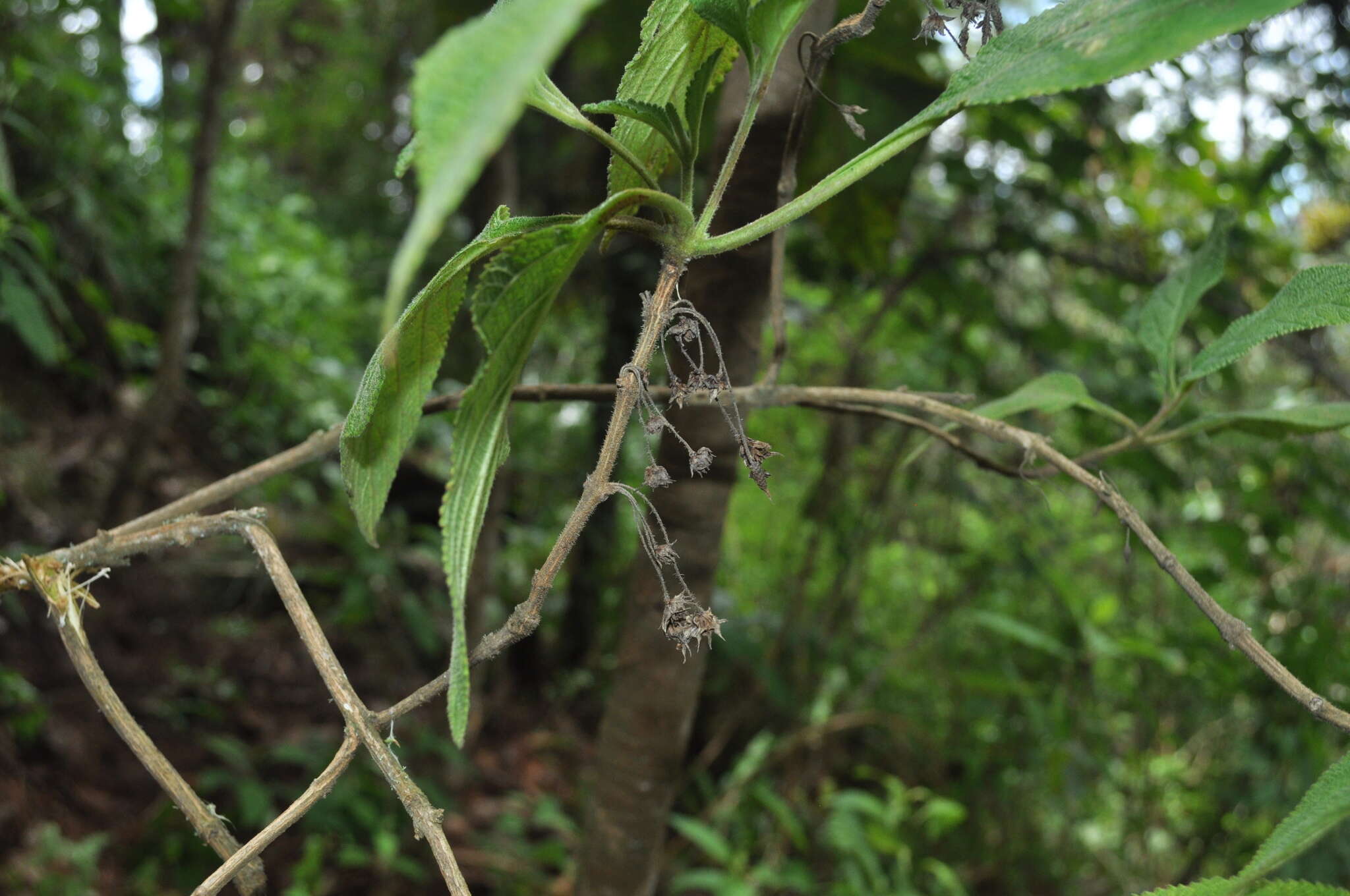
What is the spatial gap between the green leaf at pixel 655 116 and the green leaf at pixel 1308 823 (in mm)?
313

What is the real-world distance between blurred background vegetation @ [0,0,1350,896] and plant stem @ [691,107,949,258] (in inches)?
19.7

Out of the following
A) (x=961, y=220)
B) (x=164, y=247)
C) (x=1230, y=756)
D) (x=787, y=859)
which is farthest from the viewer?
(x=164, y=247)

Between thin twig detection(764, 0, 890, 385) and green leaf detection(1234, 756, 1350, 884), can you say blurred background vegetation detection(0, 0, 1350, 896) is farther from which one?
green leaf detection(1234, 756, 1350, 884)

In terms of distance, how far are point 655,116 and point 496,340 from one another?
0.11 meters

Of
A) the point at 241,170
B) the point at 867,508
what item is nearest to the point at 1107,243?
the point at 867,508

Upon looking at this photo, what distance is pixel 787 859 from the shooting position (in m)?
1.80

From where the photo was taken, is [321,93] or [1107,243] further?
[321,93]

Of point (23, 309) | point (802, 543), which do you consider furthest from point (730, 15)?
point (802, 543)

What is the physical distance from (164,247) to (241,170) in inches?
40.3

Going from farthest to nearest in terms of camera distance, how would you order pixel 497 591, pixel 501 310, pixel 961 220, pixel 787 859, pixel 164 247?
pixel 164 247
pixel 497 591
pixel 961 220
pixel 787 859
pixel 501 310

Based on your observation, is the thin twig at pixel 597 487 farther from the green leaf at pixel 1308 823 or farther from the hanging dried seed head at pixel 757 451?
the green leaf at pixel 1308 823

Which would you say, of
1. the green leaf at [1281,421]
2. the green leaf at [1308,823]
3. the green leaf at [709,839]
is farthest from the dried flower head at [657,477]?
the green leaf at [709,839]

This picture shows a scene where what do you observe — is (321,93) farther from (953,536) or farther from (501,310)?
(501,310)

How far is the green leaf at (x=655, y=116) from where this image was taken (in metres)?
0.36
